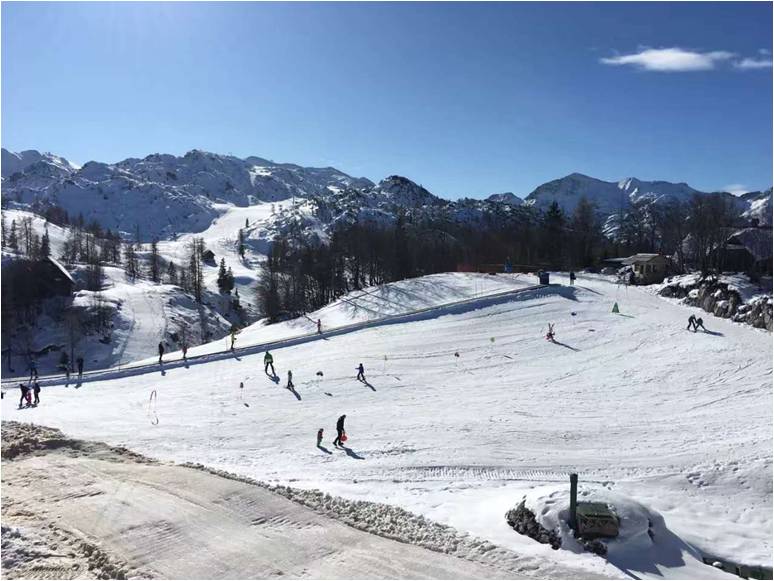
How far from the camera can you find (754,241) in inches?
2405

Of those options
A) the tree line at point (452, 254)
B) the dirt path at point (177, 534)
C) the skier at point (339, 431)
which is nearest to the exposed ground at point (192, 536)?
the dirt path at point (177, 534)

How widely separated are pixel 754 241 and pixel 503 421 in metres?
53.6

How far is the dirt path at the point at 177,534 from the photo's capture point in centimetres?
1132

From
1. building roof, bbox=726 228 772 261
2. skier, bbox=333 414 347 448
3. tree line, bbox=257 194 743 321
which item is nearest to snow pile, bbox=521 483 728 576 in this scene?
skier, bbox=333 414 347 448

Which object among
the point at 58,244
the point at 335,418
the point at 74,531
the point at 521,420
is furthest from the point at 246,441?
the point at 58,244

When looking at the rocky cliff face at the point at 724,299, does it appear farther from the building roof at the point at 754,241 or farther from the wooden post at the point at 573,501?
the wooden post at the point at 573,501

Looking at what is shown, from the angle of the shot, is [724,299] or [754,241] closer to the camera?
[724,299]

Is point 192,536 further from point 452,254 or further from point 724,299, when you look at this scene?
point 452,254

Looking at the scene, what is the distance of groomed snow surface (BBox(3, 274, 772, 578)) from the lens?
15.6 metres

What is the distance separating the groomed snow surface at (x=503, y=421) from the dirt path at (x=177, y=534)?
6.83ft

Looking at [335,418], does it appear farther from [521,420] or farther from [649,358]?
[649,358]

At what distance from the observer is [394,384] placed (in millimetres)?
29016

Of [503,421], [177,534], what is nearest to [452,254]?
[503,421]

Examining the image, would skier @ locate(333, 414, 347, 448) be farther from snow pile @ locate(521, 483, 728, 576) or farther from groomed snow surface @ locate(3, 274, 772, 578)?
snow pile @ locate(521, 483, 728, 576)
